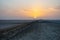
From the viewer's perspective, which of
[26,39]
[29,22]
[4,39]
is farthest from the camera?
[29,22]

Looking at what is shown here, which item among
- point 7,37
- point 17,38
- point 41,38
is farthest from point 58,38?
point 7,37

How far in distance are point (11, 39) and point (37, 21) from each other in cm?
222

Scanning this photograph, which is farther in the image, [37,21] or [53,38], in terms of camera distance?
[37,21]

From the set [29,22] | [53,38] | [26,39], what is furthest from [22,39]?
[29,22]

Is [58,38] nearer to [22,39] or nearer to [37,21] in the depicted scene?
[22,39]

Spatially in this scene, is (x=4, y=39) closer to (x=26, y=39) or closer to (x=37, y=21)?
(x=26, y=39)

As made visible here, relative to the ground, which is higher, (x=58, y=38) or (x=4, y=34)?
(x=4, y=34)

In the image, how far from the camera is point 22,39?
8.01ft

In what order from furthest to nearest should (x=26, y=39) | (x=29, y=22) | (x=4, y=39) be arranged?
(x=29, y=22) < (x=26, y=39) < (x=4, y=39)

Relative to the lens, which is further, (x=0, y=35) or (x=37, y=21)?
(x=37, y=21)

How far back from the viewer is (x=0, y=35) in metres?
2.38

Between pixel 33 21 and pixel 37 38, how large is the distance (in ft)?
6.49

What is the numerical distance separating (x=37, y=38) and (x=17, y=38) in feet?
1.22

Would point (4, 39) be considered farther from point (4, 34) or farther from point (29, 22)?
point (29, 22)
